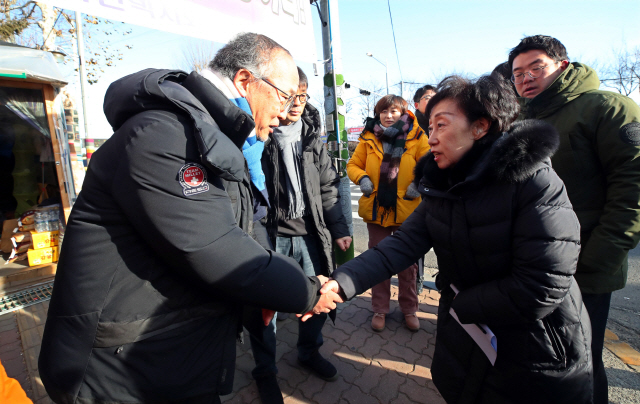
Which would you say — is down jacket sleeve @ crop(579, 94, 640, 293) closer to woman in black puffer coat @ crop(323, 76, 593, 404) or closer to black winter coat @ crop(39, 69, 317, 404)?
woman in black puffer coat @ crop(323, 76, 593, 404)

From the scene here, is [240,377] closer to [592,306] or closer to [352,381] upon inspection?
[352,381]

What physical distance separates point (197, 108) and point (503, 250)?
4.07 feet

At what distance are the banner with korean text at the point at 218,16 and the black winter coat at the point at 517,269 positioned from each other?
202 centimetres

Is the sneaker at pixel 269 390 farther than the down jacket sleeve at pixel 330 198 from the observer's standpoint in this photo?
No

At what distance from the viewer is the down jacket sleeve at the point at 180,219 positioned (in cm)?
97

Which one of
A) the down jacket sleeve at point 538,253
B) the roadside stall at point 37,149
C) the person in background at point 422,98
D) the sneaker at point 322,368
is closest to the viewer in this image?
the down jacket sleeve at point 538,253

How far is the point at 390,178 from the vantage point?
9.98ft

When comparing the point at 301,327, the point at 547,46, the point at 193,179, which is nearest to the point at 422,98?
the point at 547,46

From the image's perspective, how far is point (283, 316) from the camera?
3467mm

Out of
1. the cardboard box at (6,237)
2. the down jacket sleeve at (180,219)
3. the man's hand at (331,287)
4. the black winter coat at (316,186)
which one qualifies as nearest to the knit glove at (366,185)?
the black winter coat at (316,186)

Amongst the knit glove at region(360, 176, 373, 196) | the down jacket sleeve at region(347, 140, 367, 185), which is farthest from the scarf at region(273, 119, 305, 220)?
the down jacket sleeve at region(347, 140, 367, 185)

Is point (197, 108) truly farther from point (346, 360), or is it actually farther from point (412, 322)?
point (412, 322)

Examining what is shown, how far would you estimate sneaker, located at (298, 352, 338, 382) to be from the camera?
2490mm

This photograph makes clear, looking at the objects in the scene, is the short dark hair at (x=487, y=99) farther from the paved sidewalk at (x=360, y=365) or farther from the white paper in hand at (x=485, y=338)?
the paved sidewalk at (x=360, y=365)
